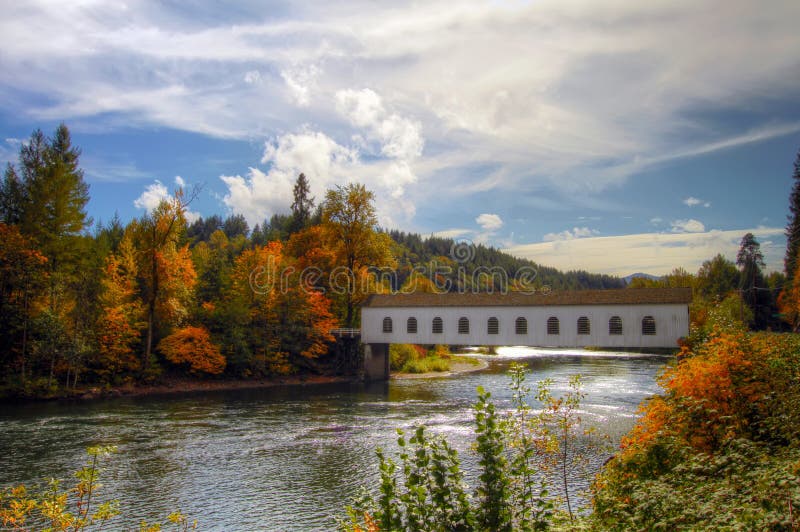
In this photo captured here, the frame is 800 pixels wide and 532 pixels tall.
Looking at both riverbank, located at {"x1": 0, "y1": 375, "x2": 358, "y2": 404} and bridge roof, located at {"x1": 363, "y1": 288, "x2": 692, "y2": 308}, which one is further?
bridge roof, located at {"x1": 363, "y1": 288, "x2": 692, "y2": 308}

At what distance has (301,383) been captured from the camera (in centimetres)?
3500

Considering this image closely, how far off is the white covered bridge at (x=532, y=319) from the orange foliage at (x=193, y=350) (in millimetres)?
9025

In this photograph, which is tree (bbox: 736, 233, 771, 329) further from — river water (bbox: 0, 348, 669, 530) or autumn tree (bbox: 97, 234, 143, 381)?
autumn tree (bbox: 97, 234, 143, 381)

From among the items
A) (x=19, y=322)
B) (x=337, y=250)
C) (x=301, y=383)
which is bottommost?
→ (x=301, y=383)

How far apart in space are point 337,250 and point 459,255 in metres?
72.3

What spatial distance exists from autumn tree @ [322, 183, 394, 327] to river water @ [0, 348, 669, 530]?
8.49 m

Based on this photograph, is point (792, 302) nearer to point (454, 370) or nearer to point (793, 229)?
point (793, 229)

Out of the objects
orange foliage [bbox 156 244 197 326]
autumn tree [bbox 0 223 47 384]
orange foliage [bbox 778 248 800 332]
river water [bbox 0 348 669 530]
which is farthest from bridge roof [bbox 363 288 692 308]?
orange foliage [bbox 778 248 800 332]

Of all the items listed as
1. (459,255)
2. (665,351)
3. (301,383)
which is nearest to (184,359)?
(301,383)

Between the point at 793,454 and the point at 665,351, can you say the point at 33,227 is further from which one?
the point at 665,351

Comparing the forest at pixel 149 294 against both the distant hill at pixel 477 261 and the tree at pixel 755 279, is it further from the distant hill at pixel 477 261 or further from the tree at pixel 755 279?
the distant hill at pixel 477 261

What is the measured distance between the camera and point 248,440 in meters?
18.8

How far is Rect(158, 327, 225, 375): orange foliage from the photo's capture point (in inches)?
1272

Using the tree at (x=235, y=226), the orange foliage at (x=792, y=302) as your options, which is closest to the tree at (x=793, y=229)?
the orange foliage at (x=792, y=302)
